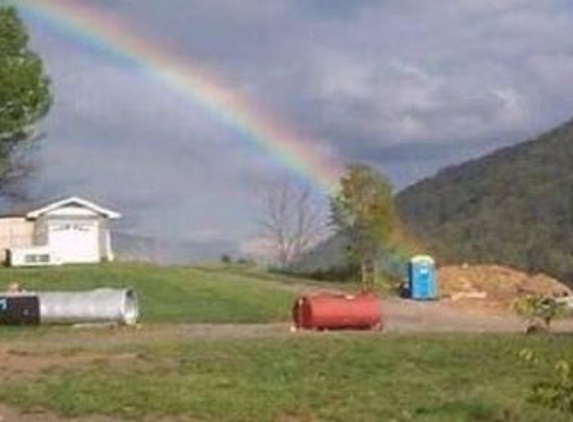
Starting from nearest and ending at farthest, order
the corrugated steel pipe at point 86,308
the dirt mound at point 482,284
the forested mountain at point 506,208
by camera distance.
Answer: the corrugated steel pipe at point 86,308 → the dirt mound at point 482,284 → the forested mountain at point 506,208

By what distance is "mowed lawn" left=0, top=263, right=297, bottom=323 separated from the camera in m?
42.9

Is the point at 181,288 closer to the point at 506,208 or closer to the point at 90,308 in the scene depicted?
the point at 90,308

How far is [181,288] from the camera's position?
5203cm

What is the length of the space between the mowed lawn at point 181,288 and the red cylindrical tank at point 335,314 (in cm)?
604

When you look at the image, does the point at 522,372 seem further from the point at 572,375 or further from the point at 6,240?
the point at 6,240

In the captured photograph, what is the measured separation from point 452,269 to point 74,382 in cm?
4403

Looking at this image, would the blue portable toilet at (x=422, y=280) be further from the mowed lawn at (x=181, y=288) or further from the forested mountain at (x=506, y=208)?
the forested mountain at (x=506, y=208)

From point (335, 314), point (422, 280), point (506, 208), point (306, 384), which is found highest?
point (506, 208)

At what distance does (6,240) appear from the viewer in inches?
2864

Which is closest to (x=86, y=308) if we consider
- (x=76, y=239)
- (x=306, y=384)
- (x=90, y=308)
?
(x=90, y=308)

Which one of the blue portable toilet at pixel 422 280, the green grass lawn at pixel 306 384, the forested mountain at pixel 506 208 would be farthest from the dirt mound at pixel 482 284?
the green grass lawn at pixel 306 384

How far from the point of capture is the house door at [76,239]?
240ft

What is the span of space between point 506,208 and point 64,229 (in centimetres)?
5567

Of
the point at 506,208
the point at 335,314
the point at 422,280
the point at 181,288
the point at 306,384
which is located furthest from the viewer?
the point at 506,208
